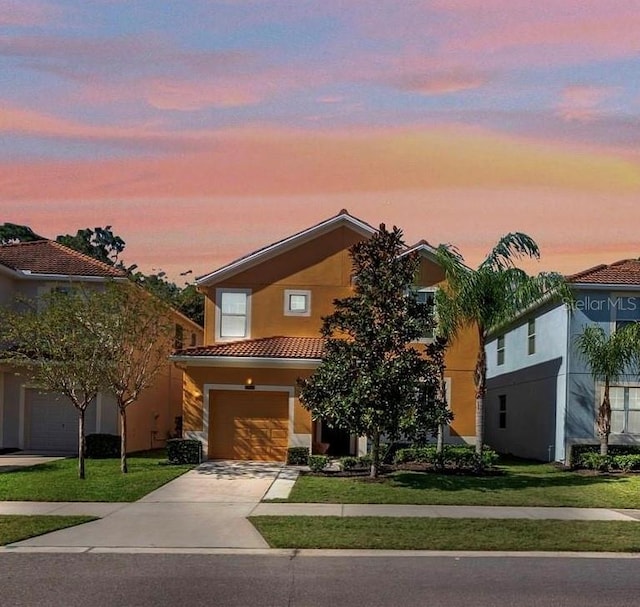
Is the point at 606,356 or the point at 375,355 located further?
the point at 606,356

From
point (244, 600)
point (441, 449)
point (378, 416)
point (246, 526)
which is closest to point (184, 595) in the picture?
point (244, 600)

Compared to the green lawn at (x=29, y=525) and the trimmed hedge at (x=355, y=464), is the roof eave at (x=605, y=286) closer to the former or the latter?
the trimmed hedge at (x=355, y=464)

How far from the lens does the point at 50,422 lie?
25.5 metres

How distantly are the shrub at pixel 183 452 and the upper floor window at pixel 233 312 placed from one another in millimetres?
4747

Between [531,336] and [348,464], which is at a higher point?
[531,336]

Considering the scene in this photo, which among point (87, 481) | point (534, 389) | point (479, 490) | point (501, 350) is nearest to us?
point (479, 490)

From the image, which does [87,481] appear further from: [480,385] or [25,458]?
[480,385]

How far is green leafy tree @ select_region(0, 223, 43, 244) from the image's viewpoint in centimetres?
5947

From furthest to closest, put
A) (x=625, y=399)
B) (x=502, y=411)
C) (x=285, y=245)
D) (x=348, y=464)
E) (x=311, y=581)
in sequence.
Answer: (x=502, y=411) → (x=285, y=245) → (x=625, y=399) → (x=348, y=464) → (x=311, y=581)

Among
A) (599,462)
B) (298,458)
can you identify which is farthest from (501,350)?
(298,458)

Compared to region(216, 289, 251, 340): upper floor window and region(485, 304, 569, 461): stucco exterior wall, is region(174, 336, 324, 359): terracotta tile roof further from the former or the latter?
region(485, 304, 569, 461): stucco exterior wall

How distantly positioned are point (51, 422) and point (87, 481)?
9060 millimetres

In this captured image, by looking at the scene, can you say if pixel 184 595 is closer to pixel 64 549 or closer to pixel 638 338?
pixel 64 549

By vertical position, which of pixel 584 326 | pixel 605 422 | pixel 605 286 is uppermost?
pixel 605 286
